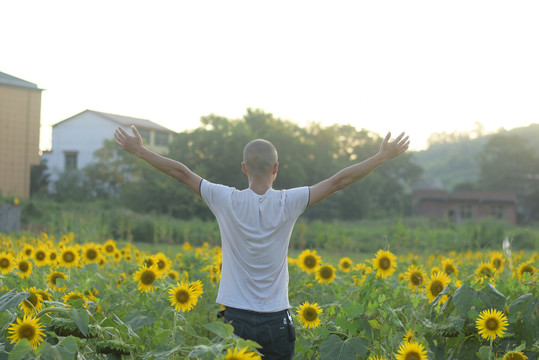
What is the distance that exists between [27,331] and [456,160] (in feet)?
422

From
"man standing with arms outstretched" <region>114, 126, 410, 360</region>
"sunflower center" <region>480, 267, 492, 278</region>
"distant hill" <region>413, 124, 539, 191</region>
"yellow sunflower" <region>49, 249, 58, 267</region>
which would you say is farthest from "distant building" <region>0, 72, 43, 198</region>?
"distant hill" <region>413, 124, 539, 191</region>

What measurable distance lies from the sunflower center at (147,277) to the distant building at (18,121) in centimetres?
1995

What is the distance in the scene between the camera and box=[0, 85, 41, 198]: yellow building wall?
23.6 m

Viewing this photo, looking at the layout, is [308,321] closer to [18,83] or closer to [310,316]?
[310,316]

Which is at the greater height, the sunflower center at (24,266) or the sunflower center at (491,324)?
the sunflower center at (24,266)

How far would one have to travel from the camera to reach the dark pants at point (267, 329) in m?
3.20

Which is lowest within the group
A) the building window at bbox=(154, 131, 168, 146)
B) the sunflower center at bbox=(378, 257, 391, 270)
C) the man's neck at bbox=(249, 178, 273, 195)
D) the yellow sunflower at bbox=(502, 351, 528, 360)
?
the yellow sunflower at bbox=(502, 351, 528, 360)

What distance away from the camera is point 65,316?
112 inches

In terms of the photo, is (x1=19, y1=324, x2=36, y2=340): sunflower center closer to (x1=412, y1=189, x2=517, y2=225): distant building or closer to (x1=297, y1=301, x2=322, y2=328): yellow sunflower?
(x1=297, y1=301, x2=322, y2=328): yellow sunflower

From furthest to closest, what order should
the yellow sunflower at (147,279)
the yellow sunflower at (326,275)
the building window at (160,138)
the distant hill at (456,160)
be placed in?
the distant hill at (456,160), the building window at (160,138), the yellow sunflower at (326,275), the yellow sunflower at (147,279)

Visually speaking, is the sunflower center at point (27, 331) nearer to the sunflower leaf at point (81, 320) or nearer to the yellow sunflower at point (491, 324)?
the sunflower leaf at point (81, 320)

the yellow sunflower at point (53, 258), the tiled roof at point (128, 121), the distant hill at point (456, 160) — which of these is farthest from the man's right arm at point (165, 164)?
the distant hill at point (456, 160)

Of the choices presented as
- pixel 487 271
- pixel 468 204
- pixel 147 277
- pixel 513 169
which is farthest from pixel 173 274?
pixel 513 169

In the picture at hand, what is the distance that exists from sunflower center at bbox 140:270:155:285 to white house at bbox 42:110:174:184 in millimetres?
44584
